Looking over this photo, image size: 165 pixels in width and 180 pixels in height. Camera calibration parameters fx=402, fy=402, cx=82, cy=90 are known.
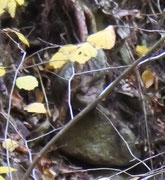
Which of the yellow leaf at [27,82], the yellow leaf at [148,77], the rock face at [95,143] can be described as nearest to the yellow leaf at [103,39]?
the yellow leaf at [27,82]

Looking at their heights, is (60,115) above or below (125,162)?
above

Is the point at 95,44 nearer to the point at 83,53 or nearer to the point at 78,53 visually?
the point at 83,53

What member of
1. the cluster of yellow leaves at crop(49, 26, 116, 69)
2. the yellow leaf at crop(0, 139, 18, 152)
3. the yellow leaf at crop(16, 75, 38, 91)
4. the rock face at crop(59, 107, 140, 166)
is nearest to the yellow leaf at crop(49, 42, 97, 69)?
the cluster of yellow leaves at crop(49, 26, 116, 69)

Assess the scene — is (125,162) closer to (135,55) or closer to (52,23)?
(135,55)

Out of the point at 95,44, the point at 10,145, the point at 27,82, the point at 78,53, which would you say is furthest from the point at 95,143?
the point at 95,44

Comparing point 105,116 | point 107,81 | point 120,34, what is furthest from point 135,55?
point 105,116
